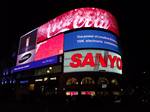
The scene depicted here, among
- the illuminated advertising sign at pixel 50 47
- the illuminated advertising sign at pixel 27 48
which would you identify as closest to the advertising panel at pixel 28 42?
the illuminated advertising sign at pixel 27 48

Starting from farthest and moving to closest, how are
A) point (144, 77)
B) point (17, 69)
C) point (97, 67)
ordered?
1. point (144, 77)
2. point (17, 69)
3. point (97, 67)

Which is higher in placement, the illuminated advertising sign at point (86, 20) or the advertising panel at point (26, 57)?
the illuminated advertising sign at point (86, 20)

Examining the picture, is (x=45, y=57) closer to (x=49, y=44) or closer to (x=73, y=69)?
(x=49, y=44)

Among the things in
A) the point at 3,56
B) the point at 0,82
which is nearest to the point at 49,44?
the point at 0,82

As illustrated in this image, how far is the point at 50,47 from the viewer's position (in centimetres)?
5347

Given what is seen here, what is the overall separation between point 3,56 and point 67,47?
51436mm

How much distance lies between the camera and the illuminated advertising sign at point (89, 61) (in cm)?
4503

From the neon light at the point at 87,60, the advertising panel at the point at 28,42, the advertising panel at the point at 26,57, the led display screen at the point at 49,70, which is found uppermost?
the advertising panel at the point at 28,42

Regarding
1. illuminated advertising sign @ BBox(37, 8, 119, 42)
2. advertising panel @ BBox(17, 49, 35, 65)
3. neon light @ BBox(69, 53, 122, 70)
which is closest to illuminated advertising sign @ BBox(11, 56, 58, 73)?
advertising panel @ BBox(17, 49, 35, 65)

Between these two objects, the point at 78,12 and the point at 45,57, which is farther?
the point at 45,57

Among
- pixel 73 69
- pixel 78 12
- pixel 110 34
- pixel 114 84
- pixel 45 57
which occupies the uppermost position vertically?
pixel 78 12

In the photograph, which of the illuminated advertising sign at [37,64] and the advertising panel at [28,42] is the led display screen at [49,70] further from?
the advertising panel at [28,42]

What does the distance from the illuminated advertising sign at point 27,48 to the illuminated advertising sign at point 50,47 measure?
10.7 ft

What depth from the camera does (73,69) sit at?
46.0 m
